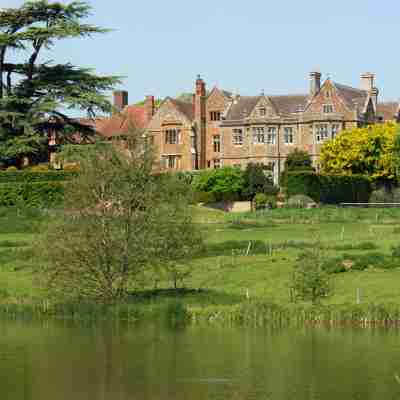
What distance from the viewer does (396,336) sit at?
34.2 meters

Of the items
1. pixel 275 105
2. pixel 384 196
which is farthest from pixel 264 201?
pixel 275 105

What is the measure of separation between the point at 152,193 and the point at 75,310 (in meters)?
5.04

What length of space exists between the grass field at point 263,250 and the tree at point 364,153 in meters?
13.6

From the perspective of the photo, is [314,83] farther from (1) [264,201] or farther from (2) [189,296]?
(2) [189,296]

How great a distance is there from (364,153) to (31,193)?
2543 cm

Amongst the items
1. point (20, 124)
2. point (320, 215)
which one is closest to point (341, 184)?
point (320, 215)

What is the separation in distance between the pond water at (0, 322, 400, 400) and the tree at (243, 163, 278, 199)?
4355 cm

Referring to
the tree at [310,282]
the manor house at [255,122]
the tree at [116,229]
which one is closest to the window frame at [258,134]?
the manor house at [255,122]

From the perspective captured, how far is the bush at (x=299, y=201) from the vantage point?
A: 74.8m

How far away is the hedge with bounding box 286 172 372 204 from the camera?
77.6 metres

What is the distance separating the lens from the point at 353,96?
9238cm

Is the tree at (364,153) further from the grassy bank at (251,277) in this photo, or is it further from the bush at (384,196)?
the grassy bank at (251,277)

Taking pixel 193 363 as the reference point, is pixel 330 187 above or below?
above

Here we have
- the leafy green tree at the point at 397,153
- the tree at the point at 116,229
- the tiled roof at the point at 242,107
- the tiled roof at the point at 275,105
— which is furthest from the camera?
the tiled roof at the point at 242,107
